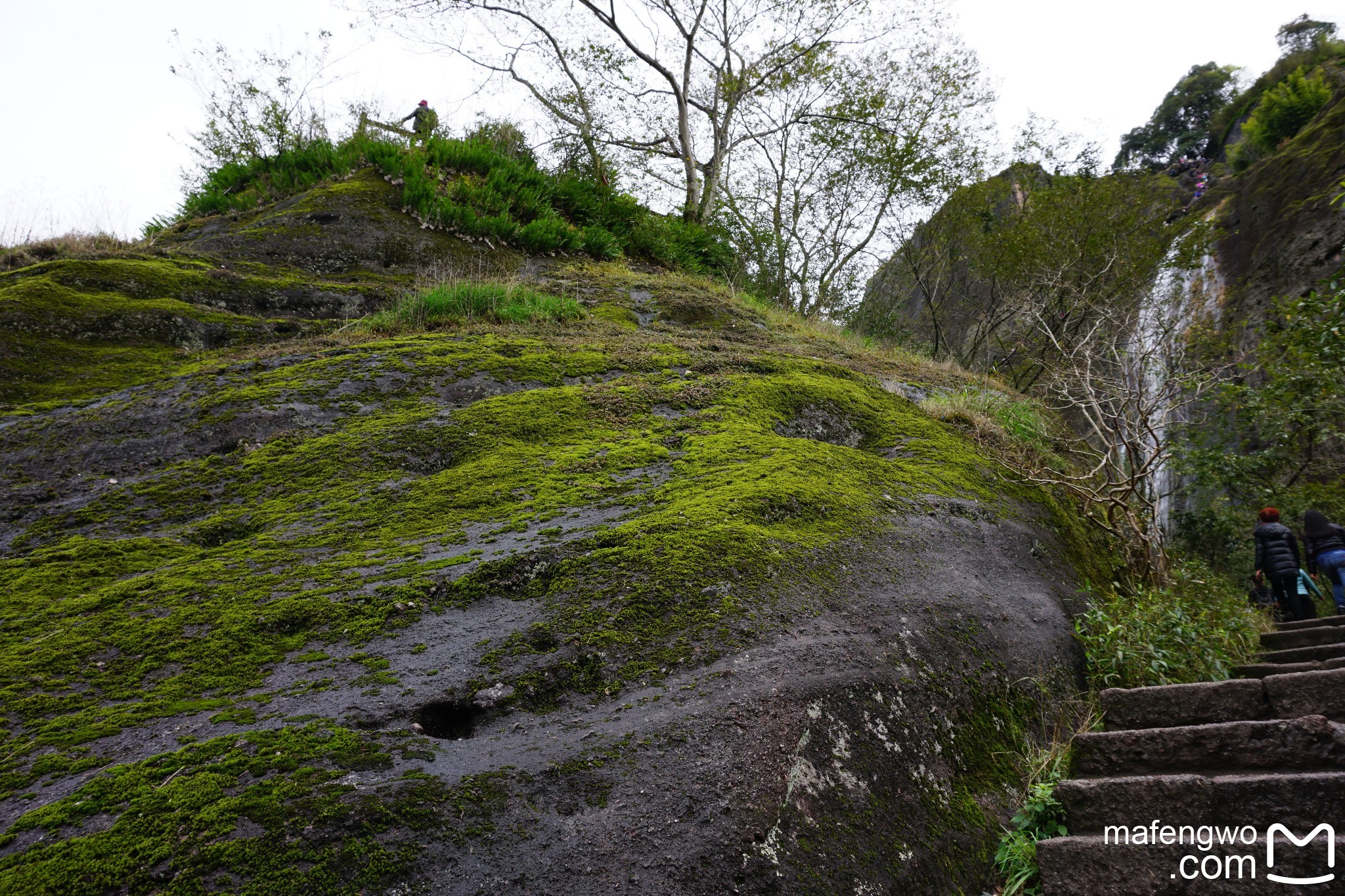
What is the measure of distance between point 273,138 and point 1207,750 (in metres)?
12.6

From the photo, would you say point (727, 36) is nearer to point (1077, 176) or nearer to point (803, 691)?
point (1077, 176)

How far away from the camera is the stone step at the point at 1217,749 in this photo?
246 centimetres

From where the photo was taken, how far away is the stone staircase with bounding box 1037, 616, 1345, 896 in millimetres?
2139

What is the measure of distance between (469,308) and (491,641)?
4.83m

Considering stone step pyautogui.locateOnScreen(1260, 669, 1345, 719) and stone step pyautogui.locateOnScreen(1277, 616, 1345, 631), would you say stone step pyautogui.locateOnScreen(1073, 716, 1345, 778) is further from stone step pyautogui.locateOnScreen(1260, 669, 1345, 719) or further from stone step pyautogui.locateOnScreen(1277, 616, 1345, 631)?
stone step pyautogui.locateOnScreen(1277, 616, 1345, 631)

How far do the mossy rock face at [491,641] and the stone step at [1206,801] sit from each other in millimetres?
337

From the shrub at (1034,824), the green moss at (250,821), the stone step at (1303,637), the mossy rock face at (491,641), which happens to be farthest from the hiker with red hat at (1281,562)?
the green moss at (250,821)

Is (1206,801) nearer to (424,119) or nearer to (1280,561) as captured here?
(1280,561)

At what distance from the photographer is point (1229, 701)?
3.07m

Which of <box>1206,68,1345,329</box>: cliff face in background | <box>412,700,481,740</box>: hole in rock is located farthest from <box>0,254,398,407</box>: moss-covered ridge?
<box>1206,68,1345,329</box>: cliff face in background

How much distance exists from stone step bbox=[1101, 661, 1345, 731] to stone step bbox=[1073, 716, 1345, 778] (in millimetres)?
402

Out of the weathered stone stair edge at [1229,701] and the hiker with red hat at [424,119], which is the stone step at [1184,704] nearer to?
the weathered stone stair edge at [1229,701]

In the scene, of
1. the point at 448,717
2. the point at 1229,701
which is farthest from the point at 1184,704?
the point at 448,717

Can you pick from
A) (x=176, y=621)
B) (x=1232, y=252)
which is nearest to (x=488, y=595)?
(x=176, y=621)
